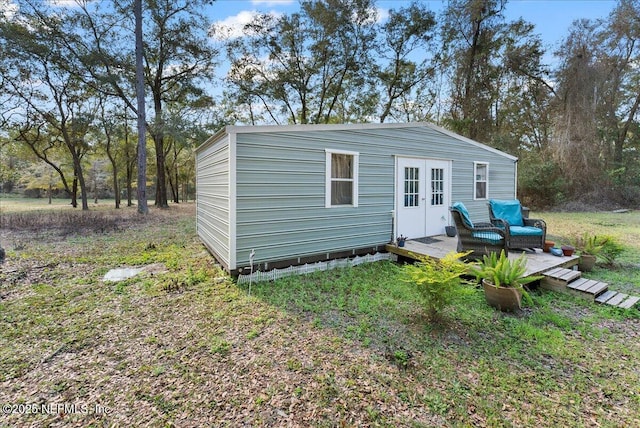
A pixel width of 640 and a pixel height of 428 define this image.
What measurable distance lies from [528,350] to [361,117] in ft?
59.7

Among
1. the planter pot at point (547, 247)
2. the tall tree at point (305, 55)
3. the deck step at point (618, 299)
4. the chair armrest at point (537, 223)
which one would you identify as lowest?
the deck step at point (618, 299)

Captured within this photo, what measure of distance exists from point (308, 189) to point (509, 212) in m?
4.36

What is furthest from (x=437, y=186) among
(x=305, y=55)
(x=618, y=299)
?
(x=305, y=55)

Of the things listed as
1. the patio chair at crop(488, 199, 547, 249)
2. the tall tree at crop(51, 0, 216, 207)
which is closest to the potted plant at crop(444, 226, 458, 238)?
the patio chair at crop(488, 199, 547, 249)

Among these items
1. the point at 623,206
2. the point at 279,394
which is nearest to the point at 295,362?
the point at 279,394

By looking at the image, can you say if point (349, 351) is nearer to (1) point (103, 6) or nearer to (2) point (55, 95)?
(1) point (103, 6)

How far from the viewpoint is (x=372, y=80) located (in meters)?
17.5

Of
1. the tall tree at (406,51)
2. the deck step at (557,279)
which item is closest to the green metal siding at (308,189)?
the deck step at (557,279)

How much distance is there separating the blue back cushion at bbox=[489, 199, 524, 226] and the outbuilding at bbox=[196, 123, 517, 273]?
131 cm

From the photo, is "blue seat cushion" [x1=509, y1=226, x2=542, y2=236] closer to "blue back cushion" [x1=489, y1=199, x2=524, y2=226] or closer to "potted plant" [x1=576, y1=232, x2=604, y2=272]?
"blue back cushion" [x1=489, y1=199, x2=524, y2=226]

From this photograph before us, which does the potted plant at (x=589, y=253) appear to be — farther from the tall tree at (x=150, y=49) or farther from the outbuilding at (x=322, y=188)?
the tall tree at (x=150, y=49)

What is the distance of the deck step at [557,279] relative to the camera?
4.25 metres

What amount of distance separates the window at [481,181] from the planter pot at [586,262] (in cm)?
320

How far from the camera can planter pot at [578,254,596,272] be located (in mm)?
5238
